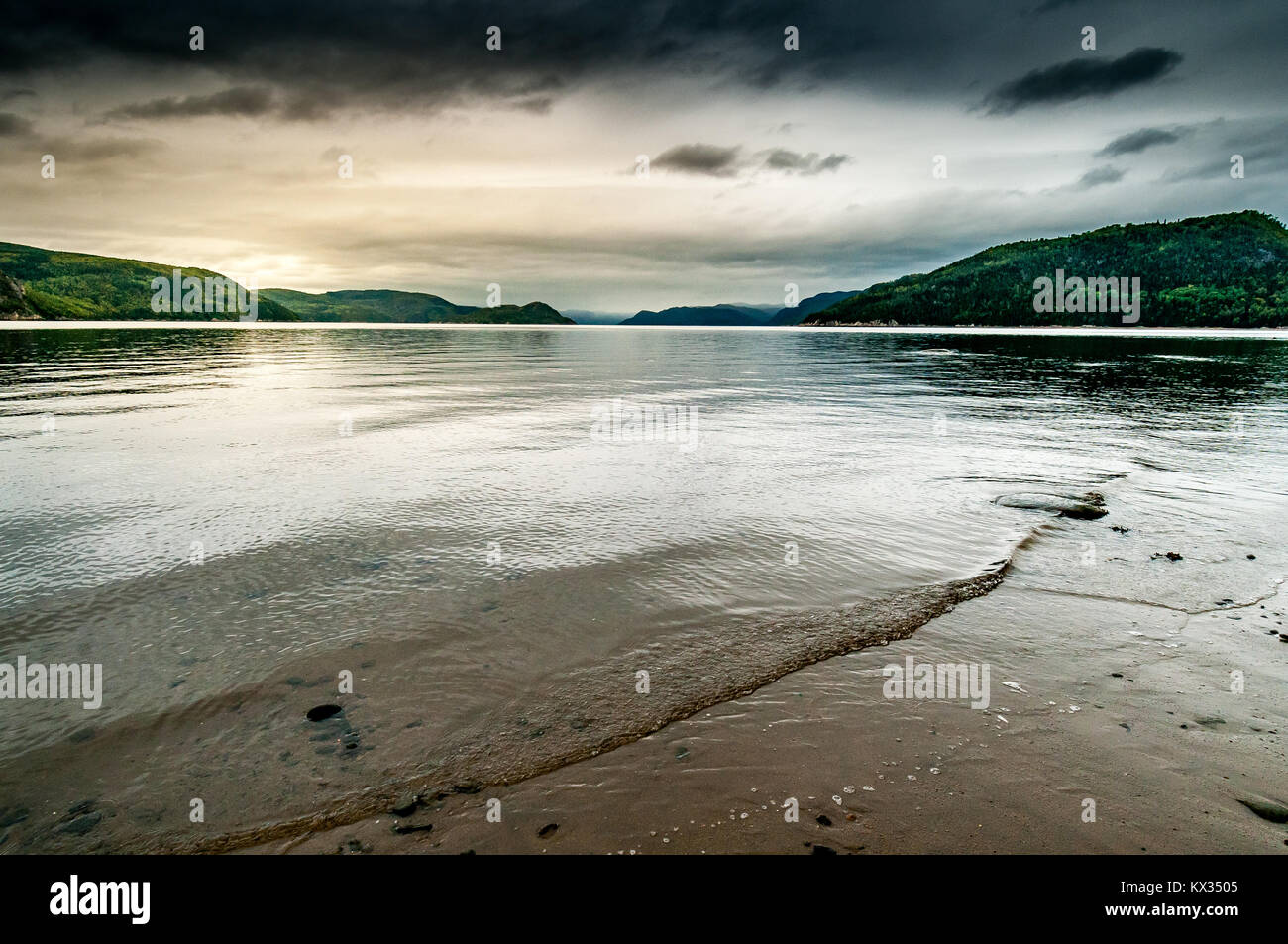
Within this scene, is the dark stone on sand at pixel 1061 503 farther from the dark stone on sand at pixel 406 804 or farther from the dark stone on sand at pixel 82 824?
the dark stone on sand at pixel 82 824

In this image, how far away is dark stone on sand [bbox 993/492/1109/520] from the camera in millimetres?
13281

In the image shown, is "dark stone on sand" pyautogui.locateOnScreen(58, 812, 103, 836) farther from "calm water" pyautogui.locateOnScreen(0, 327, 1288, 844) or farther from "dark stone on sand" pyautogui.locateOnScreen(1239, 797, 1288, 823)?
"dark stone on sand" pyautogui.locateOnScreen(1239, 797, 1288, 823)

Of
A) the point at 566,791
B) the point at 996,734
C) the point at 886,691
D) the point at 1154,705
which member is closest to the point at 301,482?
the point at 566,791

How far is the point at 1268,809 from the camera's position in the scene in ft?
16.0

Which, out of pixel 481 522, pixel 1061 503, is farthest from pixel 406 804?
pixel 1061 503

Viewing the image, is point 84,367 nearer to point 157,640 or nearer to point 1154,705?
point 157,640

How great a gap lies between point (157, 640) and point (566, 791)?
5711 millimetres

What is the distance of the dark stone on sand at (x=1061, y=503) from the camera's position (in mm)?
13281

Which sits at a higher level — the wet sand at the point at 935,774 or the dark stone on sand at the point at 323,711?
the dark stone on sand at the point at 323,711

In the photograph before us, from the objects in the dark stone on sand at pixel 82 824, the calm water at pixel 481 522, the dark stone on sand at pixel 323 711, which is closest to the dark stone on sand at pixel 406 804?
the calm water at pixel 481 522

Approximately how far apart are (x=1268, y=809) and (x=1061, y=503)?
10245mm

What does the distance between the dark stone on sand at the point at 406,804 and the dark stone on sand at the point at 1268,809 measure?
6.47 m

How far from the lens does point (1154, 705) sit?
251 inches

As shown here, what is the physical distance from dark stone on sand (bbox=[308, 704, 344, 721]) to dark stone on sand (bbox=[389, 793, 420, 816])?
1.56 m
